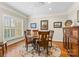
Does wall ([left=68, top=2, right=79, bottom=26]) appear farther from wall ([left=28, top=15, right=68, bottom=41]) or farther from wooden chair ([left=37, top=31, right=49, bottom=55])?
wooden chair ([left=37, top=31, right=49, bottom=55])

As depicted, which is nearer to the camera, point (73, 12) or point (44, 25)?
point (73, 12)

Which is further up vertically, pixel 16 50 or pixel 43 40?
pixel 43 40

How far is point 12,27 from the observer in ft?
7.87

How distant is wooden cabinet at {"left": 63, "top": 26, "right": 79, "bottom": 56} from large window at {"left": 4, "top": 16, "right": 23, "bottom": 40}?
0.95 m

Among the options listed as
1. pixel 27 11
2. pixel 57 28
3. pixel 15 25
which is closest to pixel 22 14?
pixel 27 11

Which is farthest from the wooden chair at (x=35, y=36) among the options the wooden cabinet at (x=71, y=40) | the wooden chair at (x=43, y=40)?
the wooden cabinet at (x=71, y=40)

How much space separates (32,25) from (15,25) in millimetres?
363

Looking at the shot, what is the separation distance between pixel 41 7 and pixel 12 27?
0.74 metres

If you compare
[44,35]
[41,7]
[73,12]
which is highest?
[41,7]

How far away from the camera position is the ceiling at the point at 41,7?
7.66 feet

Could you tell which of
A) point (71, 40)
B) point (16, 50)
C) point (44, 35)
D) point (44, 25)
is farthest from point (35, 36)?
point (71, 40)

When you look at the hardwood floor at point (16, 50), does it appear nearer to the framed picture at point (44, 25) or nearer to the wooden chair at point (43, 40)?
the wooden chair at point (43, 40)

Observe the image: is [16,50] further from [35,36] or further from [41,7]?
[41,7]

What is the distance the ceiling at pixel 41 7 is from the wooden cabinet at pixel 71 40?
1.37ft
